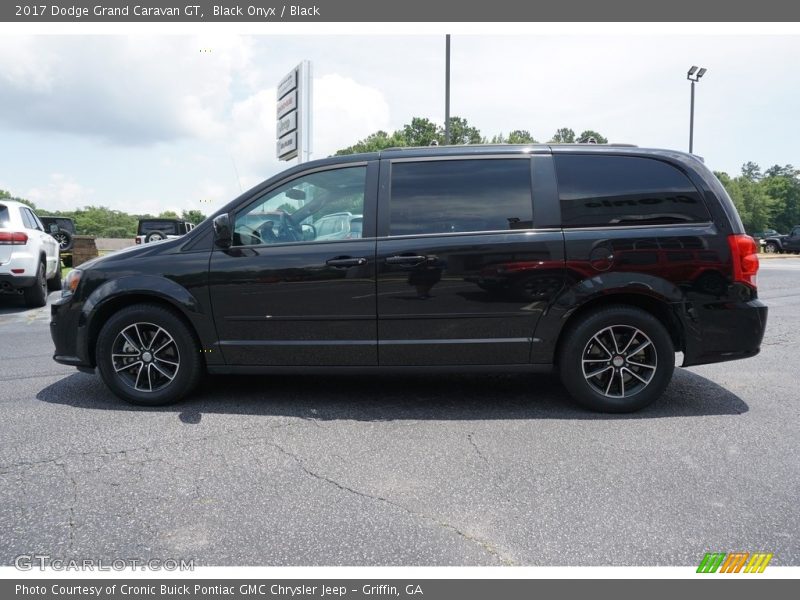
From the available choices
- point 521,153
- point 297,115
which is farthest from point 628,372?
point 297,115

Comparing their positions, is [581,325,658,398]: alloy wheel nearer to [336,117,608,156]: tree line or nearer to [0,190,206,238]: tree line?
Result: [336,117,608,156]: tree line

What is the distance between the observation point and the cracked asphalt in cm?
241

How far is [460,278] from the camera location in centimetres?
400

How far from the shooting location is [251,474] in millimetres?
3078

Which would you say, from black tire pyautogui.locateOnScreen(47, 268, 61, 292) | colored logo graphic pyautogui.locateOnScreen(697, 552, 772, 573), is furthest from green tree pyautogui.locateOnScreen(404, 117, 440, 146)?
colored logo graphic pyautogui.locateOnScreen(697, 552, 772, 573)

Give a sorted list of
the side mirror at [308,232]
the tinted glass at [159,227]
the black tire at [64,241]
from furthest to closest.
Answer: the tinted glass at [159,227] < the black tire at [64,241] < the side mirror at [308,232]

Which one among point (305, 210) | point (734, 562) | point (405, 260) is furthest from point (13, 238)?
point (734, 562)

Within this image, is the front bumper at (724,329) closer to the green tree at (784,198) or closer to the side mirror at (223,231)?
the side mirror at (223,231)

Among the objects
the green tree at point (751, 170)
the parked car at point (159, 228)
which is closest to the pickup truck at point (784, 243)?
the parked car at point (159, 228)

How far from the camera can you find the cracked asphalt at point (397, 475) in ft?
7.91

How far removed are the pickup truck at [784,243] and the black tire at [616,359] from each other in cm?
3889

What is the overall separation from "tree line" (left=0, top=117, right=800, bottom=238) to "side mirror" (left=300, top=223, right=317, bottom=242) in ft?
112

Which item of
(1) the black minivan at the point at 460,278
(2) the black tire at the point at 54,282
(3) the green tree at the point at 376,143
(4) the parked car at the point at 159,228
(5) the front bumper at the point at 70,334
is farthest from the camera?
(3) the green tree at the point at 376,143

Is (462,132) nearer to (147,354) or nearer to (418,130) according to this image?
(418,130)
